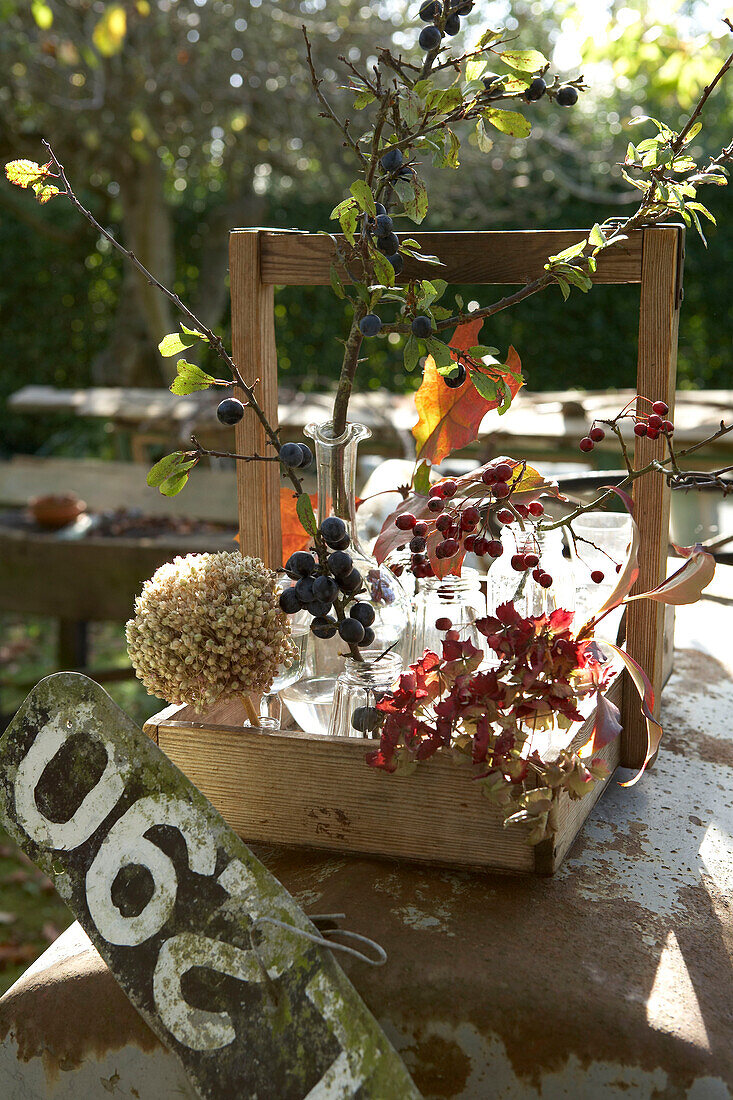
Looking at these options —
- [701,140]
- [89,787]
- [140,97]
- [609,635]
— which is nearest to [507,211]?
[701,140]

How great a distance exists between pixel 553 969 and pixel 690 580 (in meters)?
0.30

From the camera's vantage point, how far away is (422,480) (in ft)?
2.86

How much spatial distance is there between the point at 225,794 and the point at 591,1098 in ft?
1.19

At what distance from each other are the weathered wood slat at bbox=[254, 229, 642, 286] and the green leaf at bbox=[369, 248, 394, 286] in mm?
120

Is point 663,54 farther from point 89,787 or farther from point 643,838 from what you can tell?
point 89,787

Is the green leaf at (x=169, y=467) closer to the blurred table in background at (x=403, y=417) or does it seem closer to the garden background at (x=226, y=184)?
the blurred table in background at (x=403, y=417)

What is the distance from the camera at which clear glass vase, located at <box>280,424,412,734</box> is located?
2.81 ft

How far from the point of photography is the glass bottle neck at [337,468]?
853 mm

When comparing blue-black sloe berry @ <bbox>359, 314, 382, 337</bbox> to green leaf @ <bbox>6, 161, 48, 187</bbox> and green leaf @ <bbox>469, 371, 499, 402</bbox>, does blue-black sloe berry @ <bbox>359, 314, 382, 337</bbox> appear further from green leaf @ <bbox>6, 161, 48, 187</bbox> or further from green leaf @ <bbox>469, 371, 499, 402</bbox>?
green leaf @ <bbox>6, 161, 48, 187</bbox>

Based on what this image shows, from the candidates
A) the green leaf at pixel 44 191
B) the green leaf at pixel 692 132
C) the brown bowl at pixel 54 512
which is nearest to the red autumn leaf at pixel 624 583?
the green leaf at pixel 692 132

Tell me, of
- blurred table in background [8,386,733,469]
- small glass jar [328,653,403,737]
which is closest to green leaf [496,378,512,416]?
small glass jar [328,653,403,737]

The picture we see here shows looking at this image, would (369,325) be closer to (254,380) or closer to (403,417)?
(254,380)

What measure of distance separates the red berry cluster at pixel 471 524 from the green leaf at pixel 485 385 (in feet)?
0.19

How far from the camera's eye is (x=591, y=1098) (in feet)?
2.00
